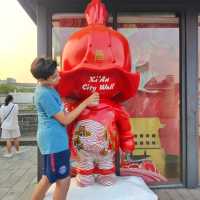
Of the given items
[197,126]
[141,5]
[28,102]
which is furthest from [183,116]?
[28,102]

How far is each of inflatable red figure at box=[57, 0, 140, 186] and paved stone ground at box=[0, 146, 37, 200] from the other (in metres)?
1.75

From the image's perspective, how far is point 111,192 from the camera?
4.55 metres

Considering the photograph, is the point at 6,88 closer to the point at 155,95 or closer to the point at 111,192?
the point at 155,95

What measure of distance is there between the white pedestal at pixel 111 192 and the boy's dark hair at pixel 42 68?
53.4 inches

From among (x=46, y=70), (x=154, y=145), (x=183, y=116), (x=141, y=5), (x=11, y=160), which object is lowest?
(x=11, y=160)

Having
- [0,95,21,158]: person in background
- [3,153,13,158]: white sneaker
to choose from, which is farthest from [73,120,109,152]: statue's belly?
[3,153,13,158]: white sneaker

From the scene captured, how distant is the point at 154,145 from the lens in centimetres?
607

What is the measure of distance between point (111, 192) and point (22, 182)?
2661mm

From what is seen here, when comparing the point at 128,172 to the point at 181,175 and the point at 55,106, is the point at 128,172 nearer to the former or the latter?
the point at 181,175

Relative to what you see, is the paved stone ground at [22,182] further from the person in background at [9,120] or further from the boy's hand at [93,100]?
the boy's hand at [93,100]

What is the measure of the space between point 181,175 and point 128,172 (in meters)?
0.75

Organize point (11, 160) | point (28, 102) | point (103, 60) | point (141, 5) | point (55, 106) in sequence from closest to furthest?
1. point (55, 106)
2. point (103, 60)
3. point (141, 5)
4. point (11, 160)
5. point (28, 102)

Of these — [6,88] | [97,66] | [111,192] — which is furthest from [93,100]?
[6,88]

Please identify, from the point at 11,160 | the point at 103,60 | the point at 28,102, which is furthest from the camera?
the point at 28,102
